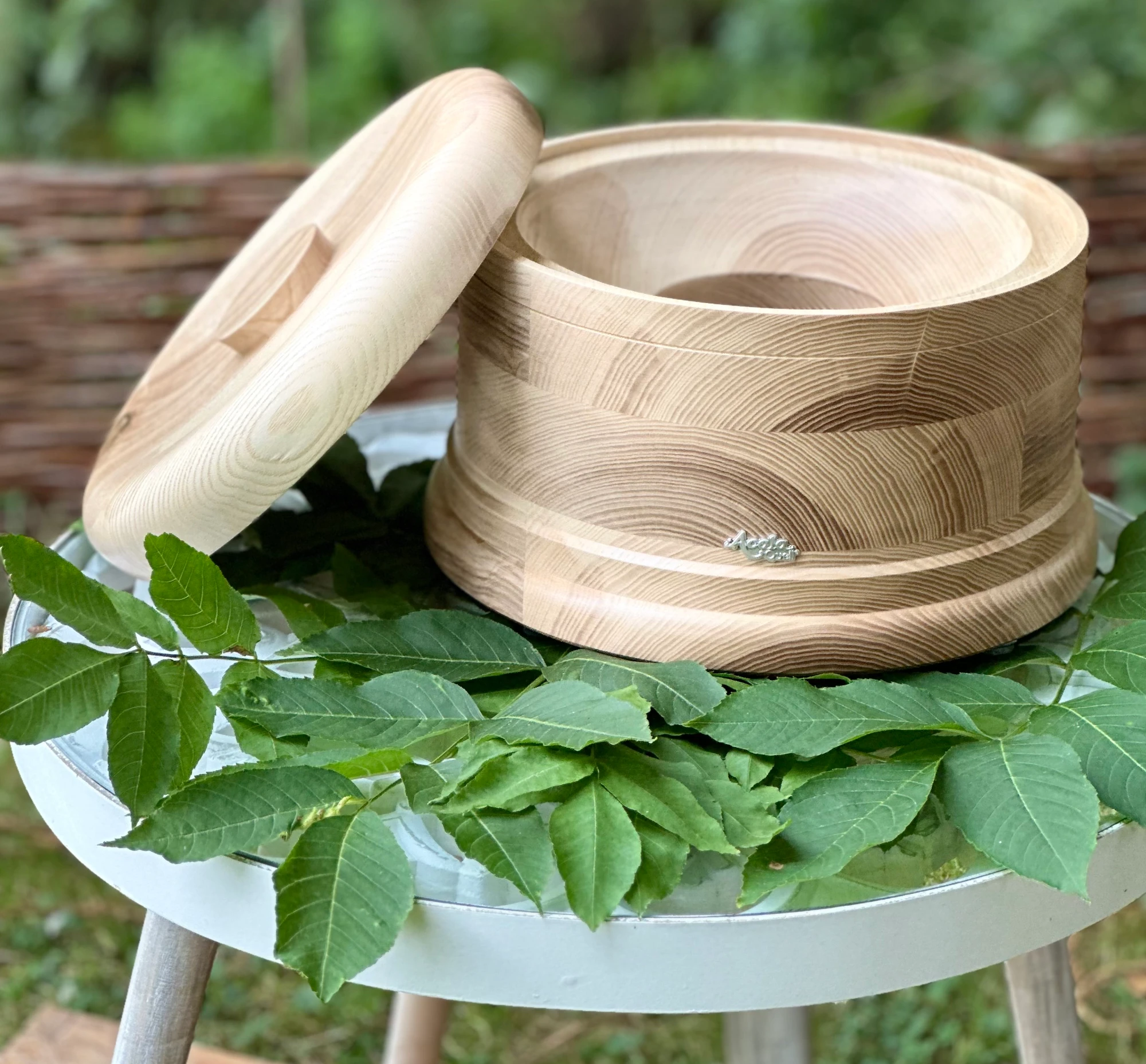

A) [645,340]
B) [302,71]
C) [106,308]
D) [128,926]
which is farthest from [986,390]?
[302,71]

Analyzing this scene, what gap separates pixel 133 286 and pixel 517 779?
1245mm

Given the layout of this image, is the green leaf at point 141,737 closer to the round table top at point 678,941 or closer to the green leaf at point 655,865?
the round table top at point 678,941

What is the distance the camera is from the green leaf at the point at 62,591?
50 centimetres

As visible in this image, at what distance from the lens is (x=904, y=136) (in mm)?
725

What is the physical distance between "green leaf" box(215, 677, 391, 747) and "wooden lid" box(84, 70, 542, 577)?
0.23ft

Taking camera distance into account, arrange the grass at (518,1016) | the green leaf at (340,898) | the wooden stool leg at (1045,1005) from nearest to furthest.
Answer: the green leaf at (340,898) → the wooden stool leg at (1045,1005) → the grass at (518,1016)

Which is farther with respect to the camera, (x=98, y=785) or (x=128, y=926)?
(x=128, y=926)

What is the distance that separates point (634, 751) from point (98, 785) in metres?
0.20

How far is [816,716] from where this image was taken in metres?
0.51

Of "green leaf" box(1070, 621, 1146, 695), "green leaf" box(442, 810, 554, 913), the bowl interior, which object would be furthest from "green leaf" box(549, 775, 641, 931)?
the bowl interior

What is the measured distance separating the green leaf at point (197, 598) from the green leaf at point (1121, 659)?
34 centimetres

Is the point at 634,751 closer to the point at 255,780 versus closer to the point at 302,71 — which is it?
the point at 255,780

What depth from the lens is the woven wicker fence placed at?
1.48 meters

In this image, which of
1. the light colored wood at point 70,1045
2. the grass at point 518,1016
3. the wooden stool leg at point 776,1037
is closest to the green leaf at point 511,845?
the wooden stool leg at point 776,1037
